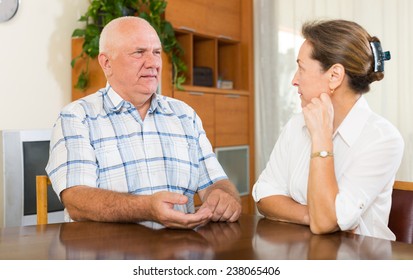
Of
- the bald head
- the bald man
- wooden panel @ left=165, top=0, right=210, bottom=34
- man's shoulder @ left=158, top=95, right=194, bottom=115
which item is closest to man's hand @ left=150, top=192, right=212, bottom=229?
the bald man

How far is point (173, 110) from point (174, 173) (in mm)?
296

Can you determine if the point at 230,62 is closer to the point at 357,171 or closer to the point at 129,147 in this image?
the point at 129,147

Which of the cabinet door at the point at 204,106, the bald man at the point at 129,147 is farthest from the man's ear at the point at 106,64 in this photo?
the cabinet door at the point at 204,106

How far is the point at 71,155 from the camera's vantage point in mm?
1727

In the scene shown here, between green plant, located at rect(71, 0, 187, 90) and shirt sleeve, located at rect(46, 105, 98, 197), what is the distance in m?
1.74

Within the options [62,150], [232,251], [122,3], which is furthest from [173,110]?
[122,3]

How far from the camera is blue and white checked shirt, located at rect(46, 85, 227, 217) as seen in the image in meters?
1.75

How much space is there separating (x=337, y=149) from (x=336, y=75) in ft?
0.73

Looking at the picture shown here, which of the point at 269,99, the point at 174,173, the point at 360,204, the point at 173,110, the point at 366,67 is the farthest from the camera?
the point at 269,99

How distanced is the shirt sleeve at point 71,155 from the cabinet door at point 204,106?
6.87ft

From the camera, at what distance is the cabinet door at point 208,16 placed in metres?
3.92
